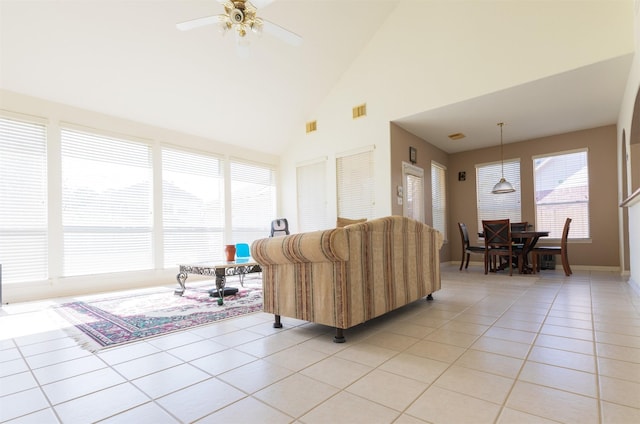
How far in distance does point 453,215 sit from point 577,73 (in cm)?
429

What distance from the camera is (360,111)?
6.33 meters

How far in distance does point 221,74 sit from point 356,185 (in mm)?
3054

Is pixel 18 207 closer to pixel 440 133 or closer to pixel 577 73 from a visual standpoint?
pixel 440 133

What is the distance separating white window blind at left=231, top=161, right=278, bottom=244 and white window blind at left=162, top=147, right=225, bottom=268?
0.33 m

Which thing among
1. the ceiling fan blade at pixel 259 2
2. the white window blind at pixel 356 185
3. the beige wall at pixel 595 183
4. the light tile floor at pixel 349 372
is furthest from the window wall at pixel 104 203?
the beige wall at pixel 595 183

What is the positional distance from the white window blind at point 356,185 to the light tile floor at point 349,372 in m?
3.40

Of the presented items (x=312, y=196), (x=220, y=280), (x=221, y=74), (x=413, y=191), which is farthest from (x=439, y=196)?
(x=220, y=280)

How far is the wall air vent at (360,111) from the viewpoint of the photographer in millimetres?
6277

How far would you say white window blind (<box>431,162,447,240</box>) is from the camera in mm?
7488

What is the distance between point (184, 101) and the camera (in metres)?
5.63

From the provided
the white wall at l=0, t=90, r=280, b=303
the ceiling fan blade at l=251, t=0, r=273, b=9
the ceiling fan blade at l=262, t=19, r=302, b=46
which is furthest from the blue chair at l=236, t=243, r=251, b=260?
the ceiling fan blade at l=251, t=0, r=273, b=9

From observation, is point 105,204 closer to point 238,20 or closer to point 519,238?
point 238,20

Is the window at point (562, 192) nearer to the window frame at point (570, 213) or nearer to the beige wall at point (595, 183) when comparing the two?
the window frame at point (570, 213)

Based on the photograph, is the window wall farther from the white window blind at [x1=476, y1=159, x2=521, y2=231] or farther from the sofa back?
the white window blind at [x1=476, y1=159, x2=521, y2=231]
